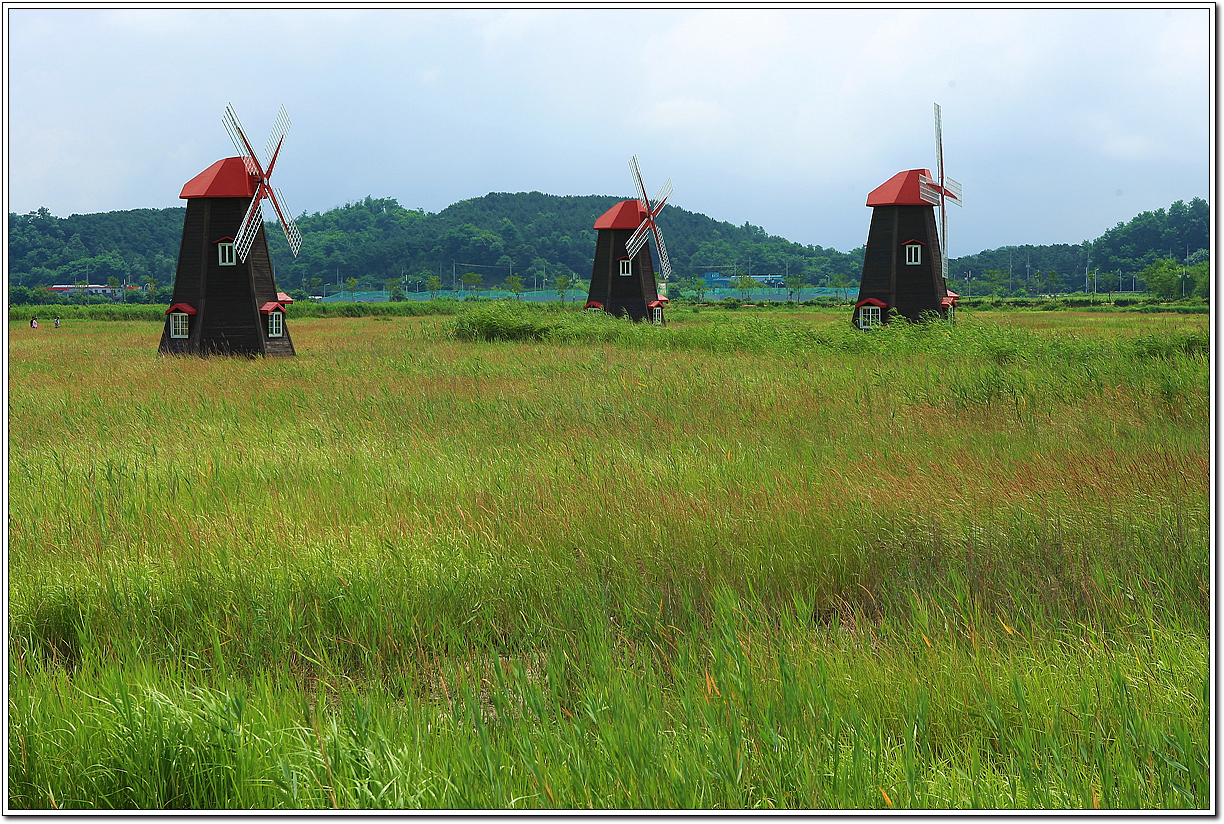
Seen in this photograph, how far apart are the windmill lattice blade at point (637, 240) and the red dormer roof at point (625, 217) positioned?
0.65m

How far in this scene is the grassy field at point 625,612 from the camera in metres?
2.40

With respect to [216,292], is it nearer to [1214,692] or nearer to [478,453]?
[478,453]

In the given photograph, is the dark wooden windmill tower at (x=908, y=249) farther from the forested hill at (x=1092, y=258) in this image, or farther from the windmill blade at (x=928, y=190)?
the forested hill at (x=1092, y=258)

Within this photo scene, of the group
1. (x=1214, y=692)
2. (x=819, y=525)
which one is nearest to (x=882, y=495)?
(x=819, y=525)

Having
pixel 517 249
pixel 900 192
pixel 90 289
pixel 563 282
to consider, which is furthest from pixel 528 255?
pixel 900 192

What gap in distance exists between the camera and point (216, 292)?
23688 millimetres

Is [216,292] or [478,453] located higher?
[216,292]

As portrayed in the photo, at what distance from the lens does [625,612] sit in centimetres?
374

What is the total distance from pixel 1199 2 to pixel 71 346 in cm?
2817

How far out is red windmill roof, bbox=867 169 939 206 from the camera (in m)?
29.6

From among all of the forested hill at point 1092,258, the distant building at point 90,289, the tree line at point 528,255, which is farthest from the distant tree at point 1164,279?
the distant building at point 90,289

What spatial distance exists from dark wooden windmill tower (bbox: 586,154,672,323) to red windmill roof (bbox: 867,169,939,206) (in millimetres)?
10040

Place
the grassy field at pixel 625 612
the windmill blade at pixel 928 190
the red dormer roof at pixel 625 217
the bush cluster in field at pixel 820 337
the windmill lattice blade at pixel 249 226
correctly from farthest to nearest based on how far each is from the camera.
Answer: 1. the red dormer roof at pixel 625 217
2. the windmill blade at pixel 928 190
3. the windmill lattice blade at pixel 249 226
4. the bush cluster in field at pixel 820 337
5. the grassy field at pixel 625 612
